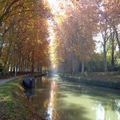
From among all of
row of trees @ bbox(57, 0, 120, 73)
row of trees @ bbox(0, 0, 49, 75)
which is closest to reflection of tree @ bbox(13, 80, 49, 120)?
row of trees @ bbox(0, 0, 49, 75)

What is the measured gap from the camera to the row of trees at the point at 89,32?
147 feet

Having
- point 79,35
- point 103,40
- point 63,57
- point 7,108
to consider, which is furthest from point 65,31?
point 7,108

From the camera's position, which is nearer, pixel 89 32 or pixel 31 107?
pixel 31 107

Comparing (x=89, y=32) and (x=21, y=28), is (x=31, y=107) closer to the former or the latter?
(x=21, y=28)

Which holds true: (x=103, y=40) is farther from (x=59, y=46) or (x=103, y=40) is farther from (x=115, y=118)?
(x=115, y=118)

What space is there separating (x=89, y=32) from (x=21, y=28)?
1593 centimetres

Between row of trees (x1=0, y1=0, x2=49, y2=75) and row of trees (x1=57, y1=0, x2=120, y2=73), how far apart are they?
3.22 m

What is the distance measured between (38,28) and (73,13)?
14.3 m

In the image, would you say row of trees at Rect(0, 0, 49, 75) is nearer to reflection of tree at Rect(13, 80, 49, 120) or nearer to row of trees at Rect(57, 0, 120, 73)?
row of trees at Rect(57, 0, 120, 73)

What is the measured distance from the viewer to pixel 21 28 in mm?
44031

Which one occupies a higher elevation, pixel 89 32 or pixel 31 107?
pixel 89 32

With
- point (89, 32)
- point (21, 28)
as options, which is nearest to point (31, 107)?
point (21, 28)

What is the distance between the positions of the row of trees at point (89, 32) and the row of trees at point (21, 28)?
322 centimetres

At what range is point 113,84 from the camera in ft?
140
